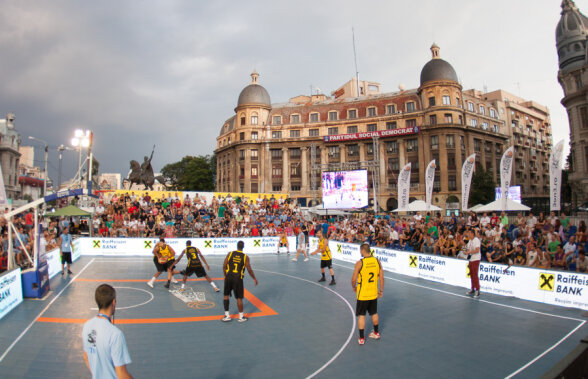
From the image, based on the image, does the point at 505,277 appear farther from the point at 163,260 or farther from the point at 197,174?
the point at 197,174

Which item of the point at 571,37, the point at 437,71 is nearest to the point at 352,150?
the point at 437,71

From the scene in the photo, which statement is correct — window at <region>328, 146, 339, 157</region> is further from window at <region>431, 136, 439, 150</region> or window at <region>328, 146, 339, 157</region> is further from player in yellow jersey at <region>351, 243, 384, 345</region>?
player in yellow jersey at <region>351, 243, 384, 345</region>

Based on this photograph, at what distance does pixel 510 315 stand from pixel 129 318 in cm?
1074

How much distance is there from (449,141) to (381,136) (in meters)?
10.7

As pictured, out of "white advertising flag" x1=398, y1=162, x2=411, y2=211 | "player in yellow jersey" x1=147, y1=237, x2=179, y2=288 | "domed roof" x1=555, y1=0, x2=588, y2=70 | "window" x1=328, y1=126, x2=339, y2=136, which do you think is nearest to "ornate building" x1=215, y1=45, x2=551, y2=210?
"window" x1=328, y1=126, x2=339, y2=136

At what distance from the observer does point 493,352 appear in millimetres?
7066

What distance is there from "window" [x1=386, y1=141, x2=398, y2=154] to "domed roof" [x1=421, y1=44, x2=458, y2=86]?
36.0ft

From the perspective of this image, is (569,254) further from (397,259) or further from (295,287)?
(295,287)

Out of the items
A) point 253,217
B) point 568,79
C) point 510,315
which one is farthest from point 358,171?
point 568,79

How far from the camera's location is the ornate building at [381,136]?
177 ft

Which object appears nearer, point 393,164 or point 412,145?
→ point 412,145

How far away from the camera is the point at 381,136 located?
56.0m

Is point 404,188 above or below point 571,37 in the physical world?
below

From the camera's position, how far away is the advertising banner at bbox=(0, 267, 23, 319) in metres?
9.37
